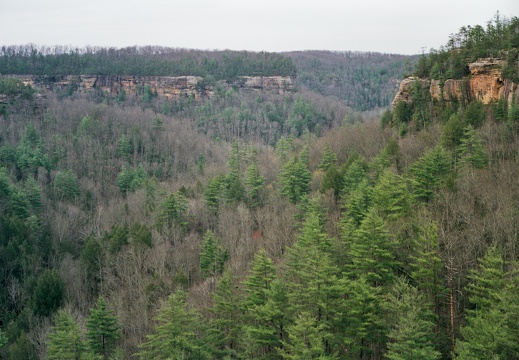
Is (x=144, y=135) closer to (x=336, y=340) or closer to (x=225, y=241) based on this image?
(x=225, y=241)

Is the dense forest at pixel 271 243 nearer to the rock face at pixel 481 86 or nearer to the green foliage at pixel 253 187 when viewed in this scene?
the green foliage at pixel 253 187

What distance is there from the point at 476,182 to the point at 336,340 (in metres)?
15.3

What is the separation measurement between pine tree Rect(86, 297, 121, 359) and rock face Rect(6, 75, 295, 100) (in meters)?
98.8

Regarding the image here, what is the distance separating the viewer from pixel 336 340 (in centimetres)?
2117

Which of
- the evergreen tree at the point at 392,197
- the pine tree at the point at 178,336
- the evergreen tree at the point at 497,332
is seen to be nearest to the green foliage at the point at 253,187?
the evergreen tree at the point at 392,197

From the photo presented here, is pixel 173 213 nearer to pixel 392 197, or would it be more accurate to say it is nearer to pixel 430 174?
pixel 392 197

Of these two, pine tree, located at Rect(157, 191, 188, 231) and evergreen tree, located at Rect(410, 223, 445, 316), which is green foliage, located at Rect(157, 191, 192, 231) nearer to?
pine tree, located at Rect(157, 191, 188, 231)

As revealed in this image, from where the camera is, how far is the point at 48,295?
3803cm

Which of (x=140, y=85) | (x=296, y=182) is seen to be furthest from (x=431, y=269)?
(x=140, y=85)

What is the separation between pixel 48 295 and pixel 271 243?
655 inches

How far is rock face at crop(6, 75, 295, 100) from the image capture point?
121m

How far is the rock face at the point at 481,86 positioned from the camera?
1805 inches

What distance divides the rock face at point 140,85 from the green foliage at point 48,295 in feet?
291

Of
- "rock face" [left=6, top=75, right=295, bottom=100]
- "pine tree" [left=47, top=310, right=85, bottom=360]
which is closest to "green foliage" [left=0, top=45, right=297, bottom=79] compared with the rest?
"rock face" [left=6, top=75, right=295, bottom=100]
